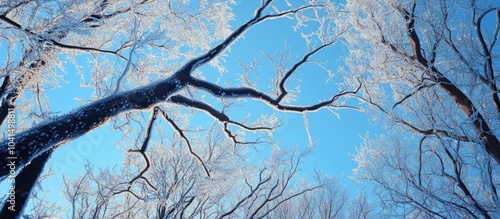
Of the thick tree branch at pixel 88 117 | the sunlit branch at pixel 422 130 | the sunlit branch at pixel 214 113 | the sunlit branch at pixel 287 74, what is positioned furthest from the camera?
the sunlit branch at pixel 422 130

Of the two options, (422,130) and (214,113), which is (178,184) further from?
(422,130)

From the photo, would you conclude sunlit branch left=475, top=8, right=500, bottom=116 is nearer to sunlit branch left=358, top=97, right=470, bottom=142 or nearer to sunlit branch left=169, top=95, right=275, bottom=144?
sunlit branch left=358, top=97, right=470, bottom=142


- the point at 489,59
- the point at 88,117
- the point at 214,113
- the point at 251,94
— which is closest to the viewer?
the point at 88,117

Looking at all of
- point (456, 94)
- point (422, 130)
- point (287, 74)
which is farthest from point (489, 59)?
point (287, 74)

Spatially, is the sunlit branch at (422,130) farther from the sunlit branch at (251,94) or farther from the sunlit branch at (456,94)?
the sunlit branch at (251,94)

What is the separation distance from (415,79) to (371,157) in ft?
7.97

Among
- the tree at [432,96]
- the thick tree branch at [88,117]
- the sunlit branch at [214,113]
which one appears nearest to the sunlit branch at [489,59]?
the tree at [432,96]

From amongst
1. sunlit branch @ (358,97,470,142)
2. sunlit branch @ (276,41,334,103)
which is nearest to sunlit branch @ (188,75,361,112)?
sunlit branch @ (276,41,334,103)

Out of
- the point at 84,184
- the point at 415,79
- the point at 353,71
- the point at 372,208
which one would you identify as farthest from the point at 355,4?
the point at 372,208

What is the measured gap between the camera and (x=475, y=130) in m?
4.33

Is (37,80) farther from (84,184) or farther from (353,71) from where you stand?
(353,71)

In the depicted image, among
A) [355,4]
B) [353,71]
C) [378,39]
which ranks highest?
[355,4]

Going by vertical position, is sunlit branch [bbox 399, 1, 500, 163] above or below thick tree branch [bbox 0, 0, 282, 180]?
above

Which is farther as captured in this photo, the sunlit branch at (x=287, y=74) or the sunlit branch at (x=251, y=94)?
the sunlit branch at (x=287, y=74)
